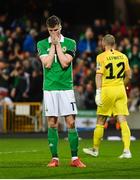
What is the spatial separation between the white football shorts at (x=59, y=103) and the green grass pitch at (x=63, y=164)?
0.92m

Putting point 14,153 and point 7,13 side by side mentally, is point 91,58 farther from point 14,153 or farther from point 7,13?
point 14,153

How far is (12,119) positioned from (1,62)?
2875mm

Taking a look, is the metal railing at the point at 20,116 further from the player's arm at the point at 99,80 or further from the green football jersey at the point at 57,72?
the green football jersey at the point at 57,72

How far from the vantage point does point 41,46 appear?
13750mm

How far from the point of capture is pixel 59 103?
44.9 ft

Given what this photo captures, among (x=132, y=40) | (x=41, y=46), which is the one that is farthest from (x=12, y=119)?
(x=41, y=46)

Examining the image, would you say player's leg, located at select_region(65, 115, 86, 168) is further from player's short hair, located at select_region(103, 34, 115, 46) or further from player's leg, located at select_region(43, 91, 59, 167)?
player's short hair, located at select_region(103, 34, 115, 46)

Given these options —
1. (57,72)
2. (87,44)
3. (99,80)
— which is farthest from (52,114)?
(87,44)

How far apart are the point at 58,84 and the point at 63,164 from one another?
1.44m

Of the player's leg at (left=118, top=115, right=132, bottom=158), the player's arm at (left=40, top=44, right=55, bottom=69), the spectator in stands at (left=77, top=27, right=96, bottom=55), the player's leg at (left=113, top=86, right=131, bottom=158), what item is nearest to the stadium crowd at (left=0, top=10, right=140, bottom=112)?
the spectator in stands at (left=77, top=27, right=96, bottom=55)

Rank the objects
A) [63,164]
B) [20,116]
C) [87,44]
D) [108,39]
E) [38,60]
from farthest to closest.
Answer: [87,44] < [38,60] < [20,116] < [108,39] < [63,164]

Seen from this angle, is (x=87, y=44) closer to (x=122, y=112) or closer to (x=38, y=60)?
(x=38, y=60)

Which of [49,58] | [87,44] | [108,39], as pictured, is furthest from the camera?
[87,44]

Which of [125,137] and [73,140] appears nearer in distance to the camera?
[73,140]
